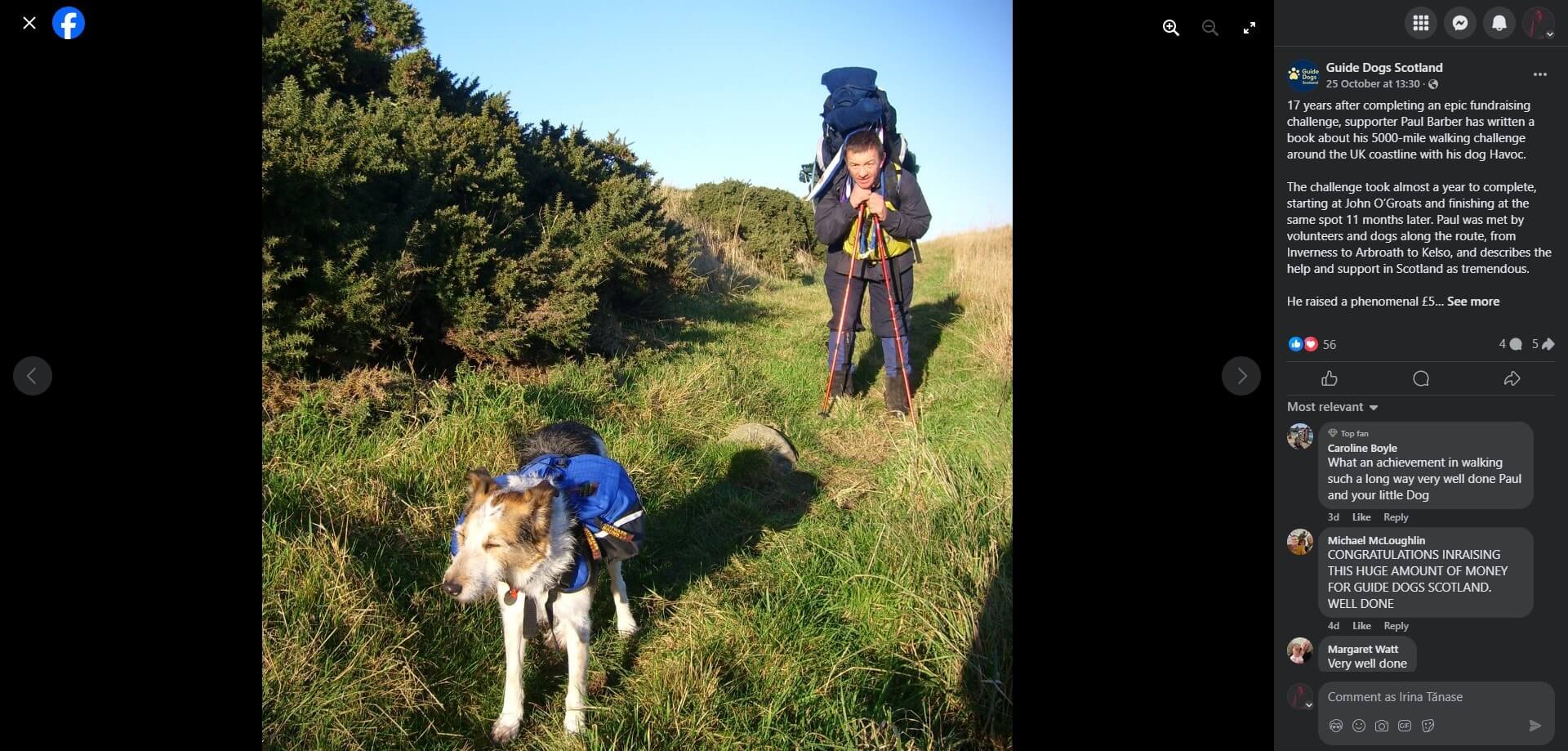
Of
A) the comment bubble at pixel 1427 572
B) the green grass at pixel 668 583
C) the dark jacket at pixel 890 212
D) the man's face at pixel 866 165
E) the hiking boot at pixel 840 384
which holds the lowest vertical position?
the green grass at pixel 668 583

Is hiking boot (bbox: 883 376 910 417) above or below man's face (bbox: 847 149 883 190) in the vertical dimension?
below

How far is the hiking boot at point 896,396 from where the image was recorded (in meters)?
7.03

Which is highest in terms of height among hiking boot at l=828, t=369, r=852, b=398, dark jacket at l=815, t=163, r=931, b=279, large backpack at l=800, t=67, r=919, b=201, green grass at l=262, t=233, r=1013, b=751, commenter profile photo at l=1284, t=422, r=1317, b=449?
large backpack at l=800, t=67, r=919, b=201

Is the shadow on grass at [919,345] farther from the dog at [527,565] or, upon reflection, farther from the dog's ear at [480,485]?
the dog's ear at [480,485]

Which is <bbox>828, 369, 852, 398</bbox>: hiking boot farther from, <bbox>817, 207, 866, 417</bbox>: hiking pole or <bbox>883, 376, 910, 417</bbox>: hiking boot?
<bbox>883, 376, 910, 417</bbox>: hiking boot

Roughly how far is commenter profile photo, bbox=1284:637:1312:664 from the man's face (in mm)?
5260

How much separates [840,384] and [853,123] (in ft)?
7.62

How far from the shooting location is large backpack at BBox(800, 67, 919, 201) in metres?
6.98
